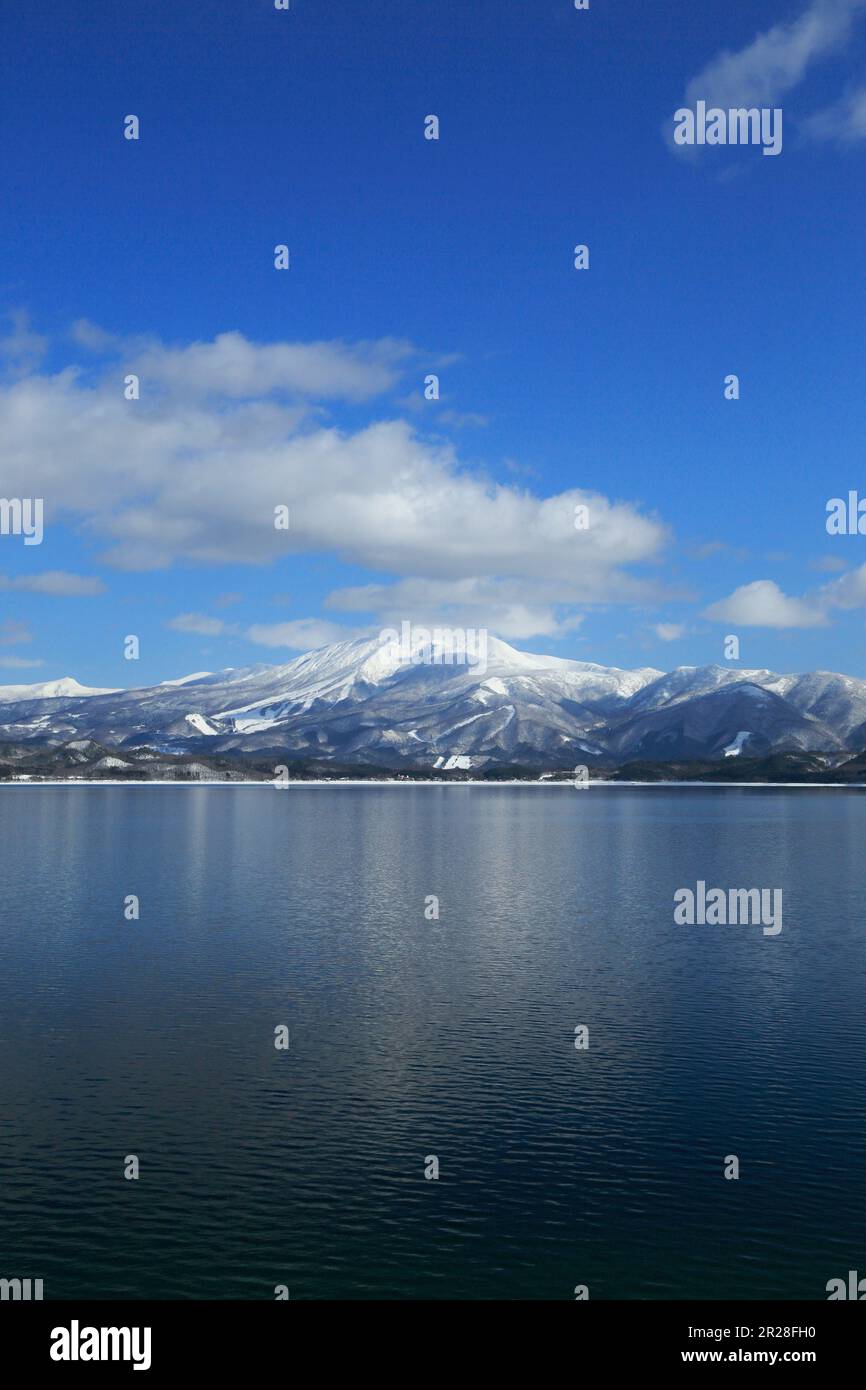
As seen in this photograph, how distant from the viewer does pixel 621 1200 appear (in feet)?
127

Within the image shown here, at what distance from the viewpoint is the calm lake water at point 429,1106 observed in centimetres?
3503

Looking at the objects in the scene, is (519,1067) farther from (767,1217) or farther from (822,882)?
(822,882)

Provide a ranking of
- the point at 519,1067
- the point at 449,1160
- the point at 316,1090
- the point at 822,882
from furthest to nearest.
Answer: the point at 822,882, the point at 519,1067, the point at 316,1090, the point at 449,1160

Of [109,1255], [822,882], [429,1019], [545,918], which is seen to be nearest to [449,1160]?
[109,1255]

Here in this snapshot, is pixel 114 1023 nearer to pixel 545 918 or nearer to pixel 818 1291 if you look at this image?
pixel 818 1291

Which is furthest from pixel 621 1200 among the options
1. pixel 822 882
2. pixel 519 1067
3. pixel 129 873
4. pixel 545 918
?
pixel 129 873

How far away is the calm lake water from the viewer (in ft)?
115

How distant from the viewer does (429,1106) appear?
47562mm

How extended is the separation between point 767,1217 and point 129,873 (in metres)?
107

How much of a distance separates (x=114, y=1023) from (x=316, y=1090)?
1633 centimetres

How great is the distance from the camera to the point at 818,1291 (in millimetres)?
33656
